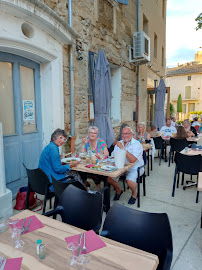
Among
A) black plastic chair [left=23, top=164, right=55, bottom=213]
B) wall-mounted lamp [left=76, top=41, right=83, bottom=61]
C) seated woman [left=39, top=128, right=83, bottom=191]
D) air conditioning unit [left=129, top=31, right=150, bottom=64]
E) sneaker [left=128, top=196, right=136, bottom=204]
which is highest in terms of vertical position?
air conditioning unit [left=129, top=31, right=150, bottom=64]

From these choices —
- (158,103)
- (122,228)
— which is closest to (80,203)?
(122,228)

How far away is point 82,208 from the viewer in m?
1.90

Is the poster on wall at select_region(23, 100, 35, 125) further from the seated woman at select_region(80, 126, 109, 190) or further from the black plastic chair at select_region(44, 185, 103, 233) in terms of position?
the black plastic chair at select_region(44, 185, 103, 233)

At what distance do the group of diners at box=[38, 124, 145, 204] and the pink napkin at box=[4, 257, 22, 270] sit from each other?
1620mm

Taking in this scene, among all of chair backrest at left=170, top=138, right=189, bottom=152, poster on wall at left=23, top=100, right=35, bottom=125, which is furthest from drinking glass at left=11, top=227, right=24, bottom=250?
Result: chair backrest at left=170, top=138, right=189, bottom=152

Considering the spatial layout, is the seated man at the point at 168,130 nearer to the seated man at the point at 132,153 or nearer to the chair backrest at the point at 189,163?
the chair backrest at the point at 189,163

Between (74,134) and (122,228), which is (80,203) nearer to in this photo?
(122,228)

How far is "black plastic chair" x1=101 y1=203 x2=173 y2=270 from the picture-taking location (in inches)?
55.5

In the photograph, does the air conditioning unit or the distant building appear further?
the distant building

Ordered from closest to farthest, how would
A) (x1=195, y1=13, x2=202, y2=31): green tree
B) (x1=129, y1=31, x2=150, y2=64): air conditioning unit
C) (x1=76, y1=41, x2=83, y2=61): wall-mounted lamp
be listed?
(x1=76, y1=41, x2=83, y2=61): wall-mounted lamp, (x1=129, y1=31, x2=150, y2=64): air conditioning unit, (x1=195, y1=13, x2=202, y2=31): green tree

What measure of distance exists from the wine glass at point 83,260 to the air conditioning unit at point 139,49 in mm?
7044

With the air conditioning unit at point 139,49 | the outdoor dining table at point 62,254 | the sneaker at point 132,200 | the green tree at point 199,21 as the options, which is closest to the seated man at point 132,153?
the sneaker at point 132,200

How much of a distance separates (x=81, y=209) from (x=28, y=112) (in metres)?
2.55

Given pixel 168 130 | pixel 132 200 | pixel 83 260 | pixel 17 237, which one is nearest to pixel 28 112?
pixel 132 200
